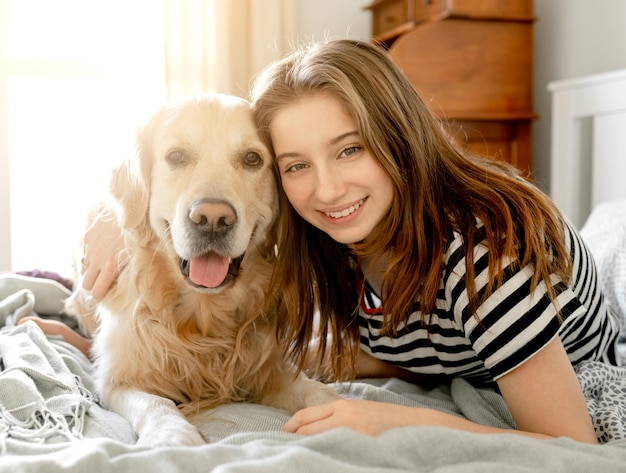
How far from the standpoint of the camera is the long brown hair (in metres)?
1.29

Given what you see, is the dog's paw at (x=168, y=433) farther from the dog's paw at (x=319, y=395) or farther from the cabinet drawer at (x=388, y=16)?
the cabinet drawer at (x=388, y=16)

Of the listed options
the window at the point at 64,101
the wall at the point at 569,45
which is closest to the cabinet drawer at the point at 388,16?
the wall at the point at 569,45

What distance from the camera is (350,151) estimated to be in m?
1.38

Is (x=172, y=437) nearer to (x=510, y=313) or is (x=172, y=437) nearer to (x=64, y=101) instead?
(x=510, y=313)

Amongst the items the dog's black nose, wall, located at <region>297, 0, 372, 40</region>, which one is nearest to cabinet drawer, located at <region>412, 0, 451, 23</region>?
wall, located at <region>297, 0, 372, 40</region>

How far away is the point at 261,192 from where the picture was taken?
1.52 meters

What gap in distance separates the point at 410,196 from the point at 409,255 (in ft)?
0.39

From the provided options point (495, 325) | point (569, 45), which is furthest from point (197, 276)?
point (569, 45)

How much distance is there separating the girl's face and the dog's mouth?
0.65 feet

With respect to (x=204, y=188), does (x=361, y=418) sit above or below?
below

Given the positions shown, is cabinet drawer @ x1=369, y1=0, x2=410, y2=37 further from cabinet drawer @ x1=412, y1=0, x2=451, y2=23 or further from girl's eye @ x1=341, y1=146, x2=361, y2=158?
girl's eye @ x1=341, y1=146, x2=361, y2=158

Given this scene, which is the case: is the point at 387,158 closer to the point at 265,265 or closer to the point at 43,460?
the point at 265,265

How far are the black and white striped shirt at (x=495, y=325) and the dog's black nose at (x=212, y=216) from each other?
37cm

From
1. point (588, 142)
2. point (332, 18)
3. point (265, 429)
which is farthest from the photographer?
point (332, 18)
